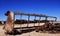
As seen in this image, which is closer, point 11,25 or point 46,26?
point 11,25

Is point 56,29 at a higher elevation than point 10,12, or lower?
lower

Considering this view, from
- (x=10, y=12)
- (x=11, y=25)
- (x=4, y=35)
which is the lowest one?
(x=4, y=35)

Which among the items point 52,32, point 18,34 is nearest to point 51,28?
point 52,32

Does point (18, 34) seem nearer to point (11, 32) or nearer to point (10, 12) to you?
point (11, 32)

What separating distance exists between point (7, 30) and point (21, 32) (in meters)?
1.54

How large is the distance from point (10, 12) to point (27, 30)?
117 inches

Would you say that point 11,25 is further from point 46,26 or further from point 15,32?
point 46,26

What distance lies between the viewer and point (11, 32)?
14148 millimetres

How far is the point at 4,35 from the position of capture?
14031 mm

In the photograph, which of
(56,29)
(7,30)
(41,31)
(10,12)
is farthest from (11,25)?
(56,29)

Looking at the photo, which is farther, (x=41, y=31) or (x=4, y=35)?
(x=41, y=31)

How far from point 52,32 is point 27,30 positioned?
292 cm

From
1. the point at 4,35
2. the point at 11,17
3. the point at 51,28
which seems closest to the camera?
the point at 4,35

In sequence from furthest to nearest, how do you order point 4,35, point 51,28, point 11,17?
point 51,28, point 11,17, point 4,35
